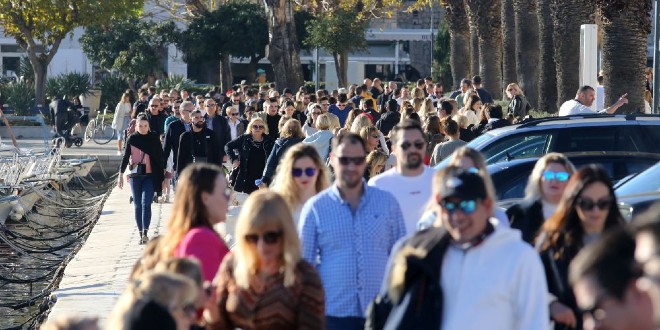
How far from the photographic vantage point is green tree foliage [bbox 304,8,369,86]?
164 ft

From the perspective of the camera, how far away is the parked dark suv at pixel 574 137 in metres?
14.0

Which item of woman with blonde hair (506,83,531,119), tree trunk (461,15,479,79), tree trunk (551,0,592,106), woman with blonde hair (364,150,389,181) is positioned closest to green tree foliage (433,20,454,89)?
tree trunk (461,15,479,79)

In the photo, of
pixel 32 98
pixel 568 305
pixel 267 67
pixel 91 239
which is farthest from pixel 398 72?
pixel 568 305

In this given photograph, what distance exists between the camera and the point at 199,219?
21.8ft

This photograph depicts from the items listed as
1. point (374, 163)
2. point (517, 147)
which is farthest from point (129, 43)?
point (374, 163)

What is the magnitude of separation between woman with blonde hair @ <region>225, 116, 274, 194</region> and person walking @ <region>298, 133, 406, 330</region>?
8.39 metres

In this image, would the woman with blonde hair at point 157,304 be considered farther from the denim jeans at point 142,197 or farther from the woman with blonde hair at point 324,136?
the denim jeans at point 142,197

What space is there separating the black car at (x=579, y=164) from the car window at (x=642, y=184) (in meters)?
2.20

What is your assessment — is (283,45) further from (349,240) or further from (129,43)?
(349,240)

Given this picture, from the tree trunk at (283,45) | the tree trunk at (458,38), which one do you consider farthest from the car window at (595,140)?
the tree trunk at (458,38)

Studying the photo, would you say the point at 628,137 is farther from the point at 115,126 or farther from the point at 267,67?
the point at 267,67

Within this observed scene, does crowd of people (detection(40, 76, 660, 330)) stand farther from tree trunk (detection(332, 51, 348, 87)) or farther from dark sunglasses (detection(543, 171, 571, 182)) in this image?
tree trunk (detection(332, 51, 348, 87))

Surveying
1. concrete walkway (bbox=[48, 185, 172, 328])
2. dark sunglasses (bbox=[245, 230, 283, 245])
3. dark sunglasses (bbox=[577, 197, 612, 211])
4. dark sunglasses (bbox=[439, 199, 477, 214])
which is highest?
dark sunglasses (bbox=[439, 199, 477, 214])

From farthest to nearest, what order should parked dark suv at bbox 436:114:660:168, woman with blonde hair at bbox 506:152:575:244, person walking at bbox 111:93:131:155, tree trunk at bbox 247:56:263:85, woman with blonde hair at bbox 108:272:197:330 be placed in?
tree trunk at bbox 247:56:263:85 < person walking at bbox 111:93:131:155 < parked dark suv at bbox 436:114:660:168 < woman with blonde hair at bbox 506:152:575:244 < woman with blonde hair at bbox 108:272:197:330
